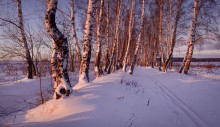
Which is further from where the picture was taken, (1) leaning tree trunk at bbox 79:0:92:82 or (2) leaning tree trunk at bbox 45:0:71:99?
(1) leaning tree trunk at bbox 79:0:92:82

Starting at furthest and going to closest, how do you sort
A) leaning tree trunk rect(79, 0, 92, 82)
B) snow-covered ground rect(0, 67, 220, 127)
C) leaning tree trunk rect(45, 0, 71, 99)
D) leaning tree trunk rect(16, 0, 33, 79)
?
leaning tree trunk rect(16, 0, 33, 79)
leaning tree trunk rect(79, 0, 92, 82)
leaning tree trunk rect(45, 0, 71, 99)
snow-covered ground rect(0, 67, 220, 127)

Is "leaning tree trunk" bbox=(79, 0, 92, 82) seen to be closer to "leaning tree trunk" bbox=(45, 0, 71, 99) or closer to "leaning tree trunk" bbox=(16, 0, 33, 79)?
"leaning tree trunk" bbox=(45, 0, 71, 99)

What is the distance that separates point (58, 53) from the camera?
4430 mm

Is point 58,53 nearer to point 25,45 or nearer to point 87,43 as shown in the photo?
point 87,43

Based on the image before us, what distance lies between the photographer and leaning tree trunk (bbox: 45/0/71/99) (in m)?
4.00

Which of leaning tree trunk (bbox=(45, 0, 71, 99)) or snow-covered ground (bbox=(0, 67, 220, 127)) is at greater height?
leaning tree trunk (bbox=(45, 0, 71, 99))

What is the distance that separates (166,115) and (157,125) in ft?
2.23

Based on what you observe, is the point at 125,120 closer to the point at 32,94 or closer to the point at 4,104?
the point at 4,104

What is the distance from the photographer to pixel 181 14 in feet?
46.9

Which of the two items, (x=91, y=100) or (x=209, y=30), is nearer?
(x=91, y=100)

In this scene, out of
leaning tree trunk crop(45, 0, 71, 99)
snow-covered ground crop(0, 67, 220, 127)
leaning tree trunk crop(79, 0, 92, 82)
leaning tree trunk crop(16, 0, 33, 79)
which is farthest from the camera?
leaning tree trunk crop(16, 0, 33, 79)

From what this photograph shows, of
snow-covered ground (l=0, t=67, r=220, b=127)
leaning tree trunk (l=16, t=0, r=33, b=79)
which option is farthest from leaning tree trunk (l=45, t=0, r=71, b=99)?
leaning tree trunk (l=16, t=0, r=33, b=79)

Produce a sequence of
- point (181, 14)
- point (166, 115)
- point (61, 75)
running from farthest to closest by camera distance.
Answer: point (181, 14)
point (61, 75)
point (166, 115)

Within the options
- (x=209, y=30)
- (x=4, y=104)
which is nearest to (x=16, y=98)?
(x=4, y=104)
